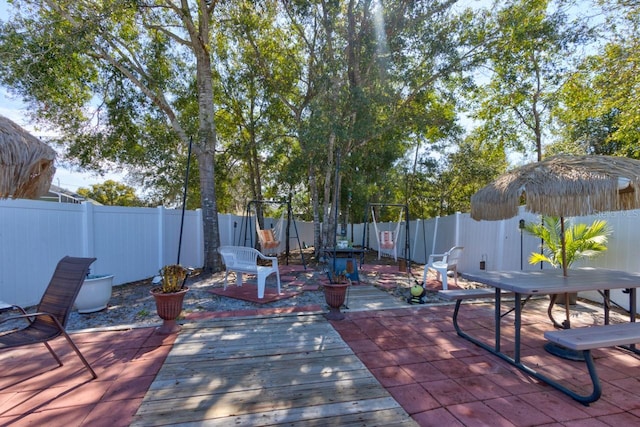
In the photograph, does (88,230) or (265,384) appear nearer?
(265,384)

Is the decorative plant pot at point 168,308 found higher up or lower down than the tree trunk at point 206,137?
lower down

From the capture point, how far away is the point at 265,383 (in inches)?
90.2

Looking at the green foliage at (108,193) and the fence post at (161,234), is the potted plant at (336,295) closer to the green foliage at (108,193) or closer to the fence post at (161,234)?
the fence post at (161,234)

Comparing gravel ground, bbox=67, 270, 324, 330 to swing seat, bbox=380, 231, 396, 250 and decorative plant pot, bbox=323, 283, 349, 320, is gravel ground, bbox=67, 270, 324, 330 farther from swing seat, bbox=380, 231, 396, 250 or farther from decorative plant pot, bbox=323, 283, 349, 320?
swing seat, bbox=380, 231, 396, 250

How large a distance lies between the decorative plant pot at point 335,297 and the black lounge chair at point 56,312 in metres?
2.17

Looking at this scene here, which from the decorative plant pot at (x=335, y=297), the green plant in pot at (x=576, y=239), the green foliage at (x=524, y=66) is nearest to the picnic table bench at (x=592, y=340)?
the decorative plant pot at (x=335, y=297)

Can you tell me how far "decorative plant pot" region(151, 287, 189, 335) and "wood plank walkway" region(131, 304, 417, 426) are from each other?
14 centimetres

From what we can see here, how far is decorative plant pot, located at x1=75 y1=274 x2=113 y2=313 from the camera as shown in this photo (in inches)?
151

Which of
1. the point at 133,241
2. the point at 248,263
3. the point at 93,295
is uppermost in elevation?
the point at 133,241

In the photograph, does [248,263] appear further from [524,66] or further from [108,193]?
[108,193]

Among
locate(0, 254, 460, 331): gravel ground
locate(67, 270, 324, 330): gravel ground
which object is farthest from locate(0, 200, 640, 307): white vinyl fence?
locate(67, 270, 324, 330): gravel ground

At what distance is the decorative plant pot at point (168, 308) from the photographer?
3.16m

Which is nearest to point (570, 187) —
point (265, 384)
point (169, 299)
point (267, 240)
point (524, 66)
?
point (265, 384)

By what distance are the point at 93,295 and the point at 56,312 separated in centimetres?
166
